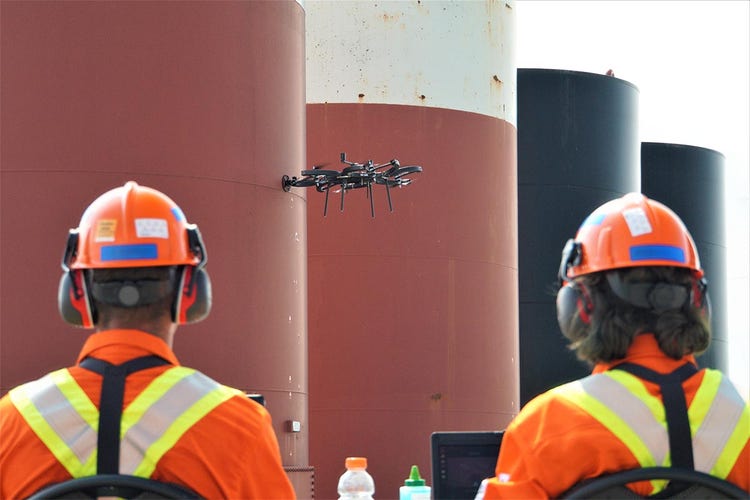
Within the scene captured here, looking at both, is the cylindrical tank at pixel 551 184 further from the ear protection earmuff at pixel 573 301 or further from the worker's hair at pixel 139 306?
the worker's hair at pixel 139 306

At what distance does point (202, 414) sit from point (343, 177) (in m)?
7.66

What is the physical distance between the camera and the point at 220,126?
30.4ft

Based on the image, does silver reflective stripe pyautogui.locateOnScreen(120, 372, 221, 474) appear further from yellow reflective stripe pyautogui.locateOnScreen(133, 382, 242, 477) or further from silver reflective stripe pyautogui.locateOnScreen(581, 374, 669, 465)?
silver reflective stripe pyautogui.locateOnScreen(581, 374, 669, 465)

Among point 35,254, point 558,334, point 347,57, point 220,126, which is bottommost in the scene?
point 558,334

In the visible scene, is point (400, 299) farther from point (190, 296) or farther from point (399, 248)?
point (190, 296)

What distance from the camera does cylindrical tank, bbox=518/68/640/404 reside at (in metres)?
18.8

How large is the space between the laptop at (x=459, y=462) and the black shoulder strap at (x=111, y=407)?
5.96 feet

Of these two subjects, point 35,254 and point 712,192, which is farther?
point 712,192

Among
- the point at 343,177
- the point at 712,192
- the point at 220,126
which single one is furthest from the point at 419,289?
the point at 712,192

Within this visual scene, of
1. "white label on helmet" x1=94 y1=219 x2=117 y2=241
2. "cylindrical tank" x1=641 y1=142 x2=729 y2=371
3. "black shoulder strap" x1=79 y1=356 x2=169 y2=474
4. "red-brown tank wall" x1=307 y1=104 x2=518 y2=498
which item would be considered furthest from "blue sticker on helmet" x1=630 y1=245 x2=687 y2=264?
"cylindrical tank" x1=641 y1=142 x2=729 y2=371

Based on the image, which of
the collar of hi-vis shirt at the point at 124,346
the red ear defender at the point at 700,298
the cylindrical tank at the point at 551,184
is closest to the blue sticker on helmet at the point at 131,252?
the collar of hi-vis shirt at the point at 124,346

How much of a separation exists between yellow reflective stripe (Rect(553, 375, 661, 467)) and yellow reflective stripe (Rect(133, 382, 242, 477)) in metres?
0.93

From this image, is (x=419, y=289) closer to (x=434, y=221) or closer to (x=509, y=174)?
(x=434, y=221)

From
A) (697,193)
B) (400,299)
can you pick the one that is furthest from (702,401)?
(697,193)
